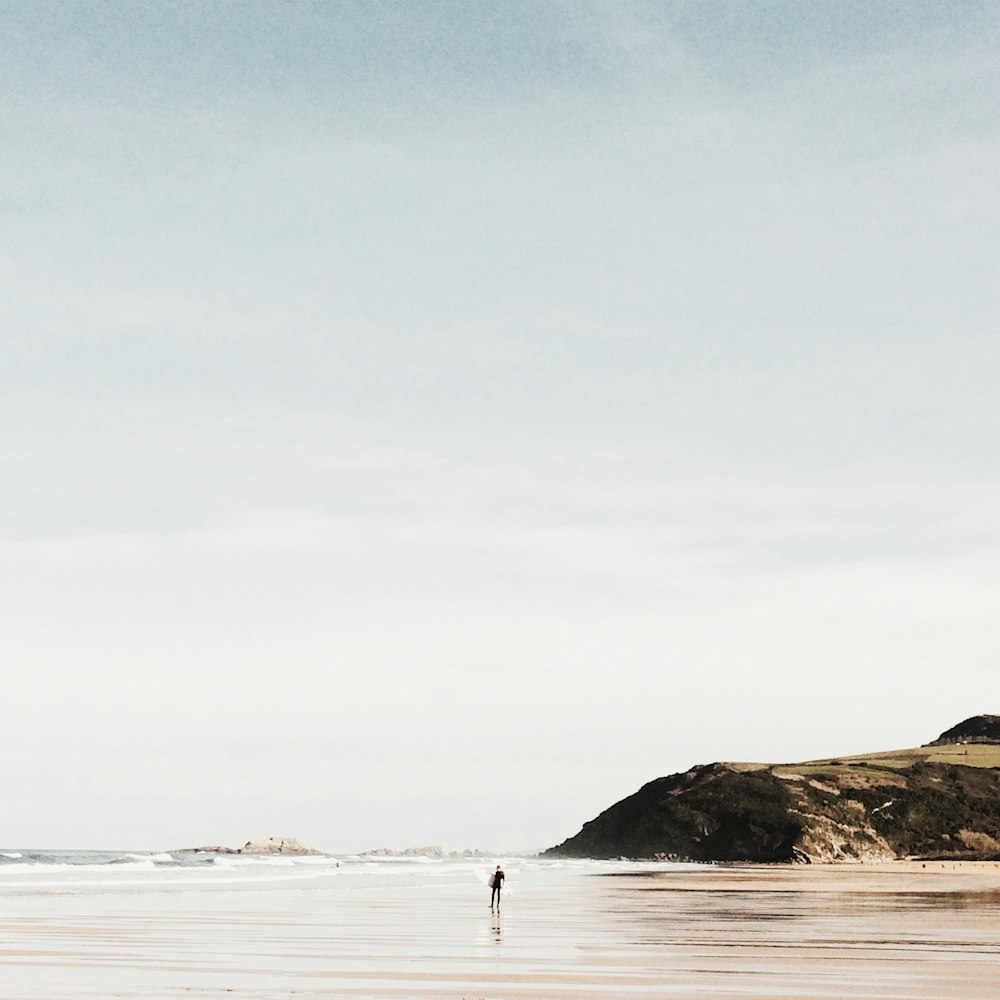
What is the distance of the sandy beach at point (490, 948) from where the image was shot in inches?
873

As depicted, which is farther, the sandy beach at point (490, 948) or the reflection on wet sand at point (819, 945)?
the reflection on wet sand at point (819, 945)

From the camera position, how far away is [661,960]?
2791 centimetres

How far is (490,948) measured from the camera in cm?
3041

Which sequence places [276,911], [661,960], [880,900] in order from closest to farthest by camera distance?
[661,960]
[276,911]
[880,900]

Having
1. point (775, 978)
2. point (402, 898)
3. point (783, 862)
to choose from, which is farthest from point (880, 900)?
point (783, 862)

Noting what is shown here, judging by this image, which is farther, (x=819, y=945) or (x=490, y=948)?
(x=819, y=945)

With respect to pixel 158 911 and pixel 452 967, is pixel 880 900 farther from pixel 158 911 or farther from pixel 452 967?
pixel 452 967

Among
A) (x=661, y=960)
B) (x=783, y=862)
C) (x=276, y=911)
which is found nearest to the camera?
(x=661, y=960)

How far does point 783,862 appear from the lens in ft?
627

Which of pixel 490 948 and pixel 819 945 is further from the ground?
pixel 490 948

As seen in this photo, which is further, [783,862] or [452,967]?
[783,862]

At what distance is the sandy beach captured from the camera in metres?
22.2

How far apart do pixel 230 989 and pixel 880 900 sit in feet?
149

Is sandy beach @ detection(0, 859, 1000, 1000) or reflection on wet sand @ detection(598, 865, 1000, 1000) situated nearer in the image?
sandy beach @ detection(0, 859, 1000, 1000)
